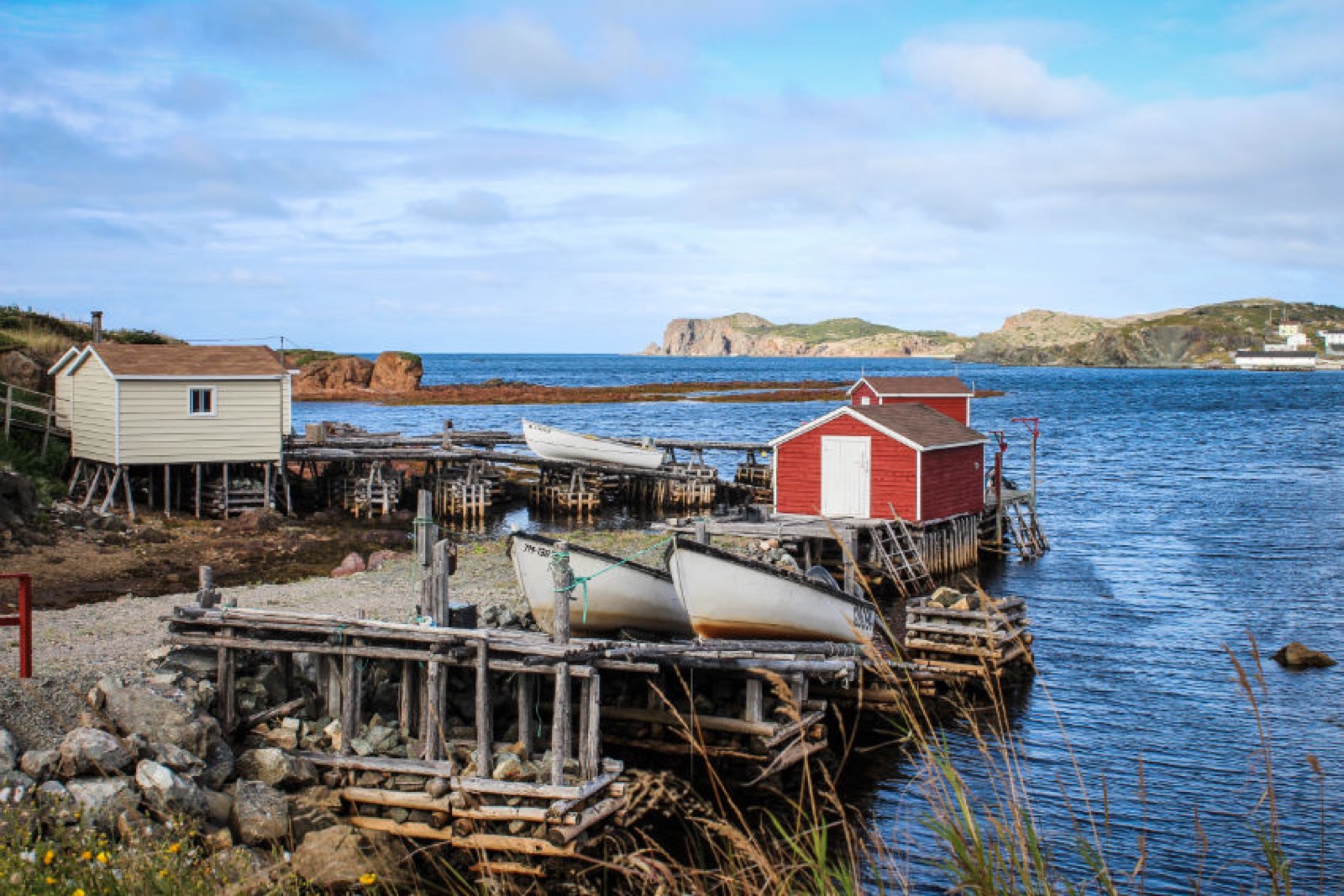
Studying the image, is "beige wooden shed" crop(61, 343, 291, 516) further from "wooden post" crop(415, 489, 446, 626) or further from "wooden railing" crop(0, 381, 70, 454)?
"wooden post" crop(415, 489, 446, 626)

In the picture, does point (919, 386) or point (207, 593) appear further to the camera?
point (919, 386)

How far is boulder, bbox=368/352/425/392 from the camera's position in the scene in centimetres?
11338

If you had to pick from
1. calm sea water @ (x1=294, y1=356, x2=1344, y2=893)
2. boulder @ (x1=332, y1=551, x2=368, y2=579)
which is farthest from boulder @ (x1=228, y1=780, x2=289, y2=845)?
boulder @ (x1=332, y1=551, x2=368, y2=579)

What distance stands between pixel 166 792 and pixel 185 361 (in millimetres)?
26525

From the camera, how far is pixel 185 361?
Result: 1394 inches

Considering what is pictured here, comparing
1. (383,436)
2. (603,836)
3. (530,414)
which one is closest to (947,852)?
(603,836)

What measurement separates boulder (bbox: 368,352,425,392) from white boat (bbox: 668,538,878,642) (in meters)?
97.9

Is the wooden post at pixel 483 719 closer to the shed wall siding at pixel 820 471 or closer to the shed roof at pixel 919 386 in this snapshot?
the shed wall siding at pixel 820 471

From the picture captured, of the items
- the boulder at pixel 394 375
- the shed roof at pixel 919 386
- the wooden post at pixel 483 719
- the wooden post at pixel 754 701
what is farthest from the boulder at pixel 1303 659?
the boulder at pixel 394 375

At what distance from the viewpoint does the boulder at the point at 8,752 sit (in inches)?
454

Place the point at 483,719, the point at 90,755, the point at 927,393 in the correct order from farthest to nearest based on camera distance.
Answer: the point at 927,393, the point at 483,719, the point at 90,755

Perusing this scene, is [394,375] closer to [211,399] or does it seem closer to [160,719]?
[211,399]

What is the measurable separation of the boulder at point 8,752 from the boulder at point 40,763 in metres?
0.08

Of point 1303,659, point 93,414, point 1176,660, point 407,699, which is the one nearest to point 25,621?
point 407,699
